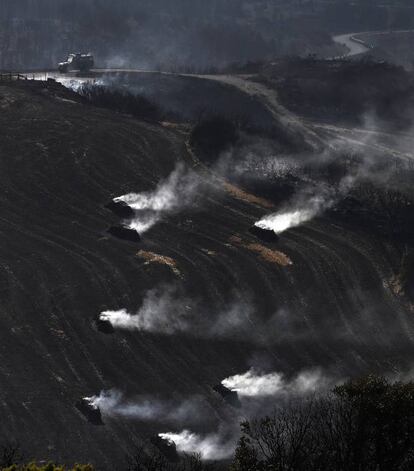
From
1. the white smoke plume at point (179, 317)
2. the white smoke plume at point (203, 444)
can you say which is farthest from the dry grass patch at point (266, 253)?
the white smoke plume at point (203, 444)

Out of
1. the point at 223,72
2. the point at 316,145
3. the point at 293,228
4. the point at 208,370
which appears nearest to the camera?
the point at 208,370

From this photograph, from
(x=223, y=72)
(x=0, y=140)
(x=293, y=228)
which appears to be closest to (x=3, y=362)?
(x=293, y=228)

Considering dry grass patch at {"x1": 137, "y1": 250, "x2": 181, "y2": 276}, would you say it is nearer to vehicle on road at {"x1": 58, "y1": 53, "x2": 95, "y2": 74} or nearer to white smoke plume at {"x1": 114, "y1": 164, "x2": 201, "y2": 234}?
white smoke plume at {"x1": 114, "y1": 164, "x2": 201, "y2": 234}

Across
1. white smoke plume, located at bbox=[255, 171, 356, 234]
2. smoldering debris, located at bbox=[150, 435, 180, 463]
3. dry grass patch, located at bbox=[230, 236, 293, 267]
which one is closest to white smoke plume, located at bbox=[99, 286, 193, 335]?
dry grass patch, located at bbox=[230, 236, 293, 267]

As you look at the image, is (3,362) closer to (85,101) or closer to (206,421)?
(206,421)

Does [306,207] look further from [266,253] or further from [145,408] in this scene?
[145,408]

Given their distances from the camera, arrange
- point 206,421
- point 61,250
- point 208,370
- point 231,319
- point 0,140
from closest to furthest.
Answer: point 206,421 → point 208,370 → point 231,319 → point 61,250 → point 0,140

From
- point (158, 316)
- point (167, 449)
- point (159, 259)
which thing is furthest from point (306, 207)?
point (167, 449)
